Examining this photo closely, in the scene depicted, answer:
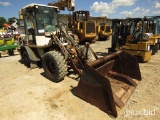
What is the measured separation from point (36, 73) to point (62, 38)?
5.43ft

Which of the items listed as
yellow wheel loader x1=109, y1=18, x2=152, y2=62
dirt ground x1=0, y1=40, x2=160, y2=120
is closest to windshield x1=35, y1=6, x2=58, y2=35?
dirt ground x1=0, y1=40, x2=160, y2=120

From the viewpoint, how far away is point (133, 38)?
7.62 meters

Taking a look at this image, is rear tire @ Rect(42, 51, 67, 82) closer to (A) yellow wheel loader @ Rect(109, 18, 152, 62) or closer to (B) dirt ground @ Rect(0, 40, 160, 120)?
(B) dirt ground @ Rect(0, 40, 160, 120)

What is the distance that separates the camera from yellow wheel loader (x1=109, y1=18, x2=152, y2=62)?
279 inches

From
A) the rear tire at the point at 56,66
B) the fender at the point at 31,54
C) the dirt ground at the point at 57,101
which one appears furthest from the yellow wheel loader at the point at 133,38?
the fender at the point at 31,54

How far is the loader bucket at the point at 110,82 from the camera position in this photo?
3.29 meters

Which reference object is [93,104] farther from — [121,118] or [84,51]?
[84,51]

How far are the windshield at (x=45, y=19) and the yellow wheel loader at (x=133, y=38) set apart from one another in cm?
367

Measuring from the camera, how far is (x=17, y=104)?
3828mm

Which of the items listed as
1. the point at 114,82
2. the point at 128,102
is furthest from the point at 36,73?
the point at 128,102

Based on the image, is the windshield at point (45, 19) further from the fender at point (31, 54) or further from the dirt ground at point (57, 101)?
the dirt ground at point (57, 101)

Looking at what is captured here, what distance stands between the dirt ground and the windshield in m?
1.76

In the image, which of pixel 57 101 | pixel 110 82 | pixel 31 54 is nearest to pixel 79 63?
pixel 110 82

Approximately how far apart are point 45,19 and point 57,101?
328 cm
